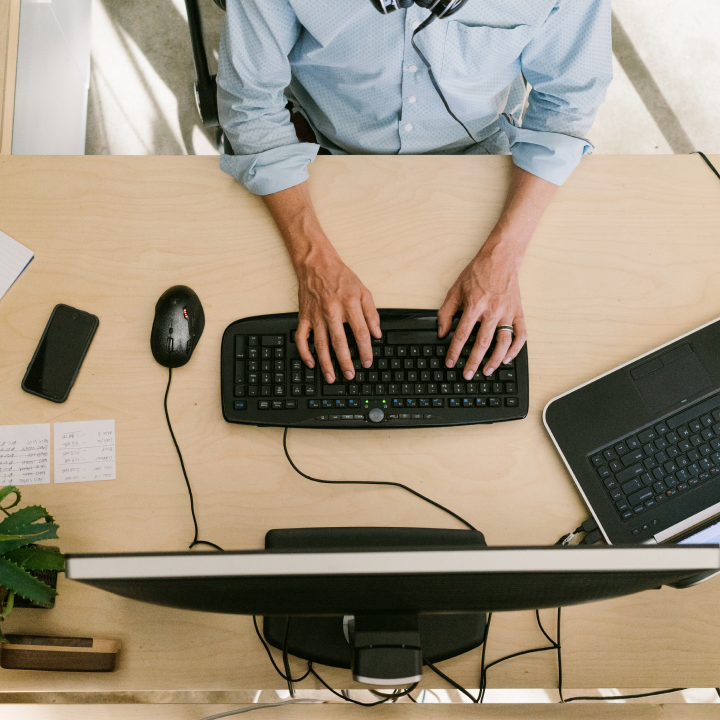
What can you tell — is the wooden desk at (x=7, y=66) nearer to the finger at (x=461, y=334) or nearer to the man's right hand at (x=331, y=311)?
the man's right hand at (x=331, y=311)

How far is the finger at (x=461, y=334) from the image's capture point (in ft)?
2.66

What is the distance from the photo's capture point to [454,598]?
20.0 inches

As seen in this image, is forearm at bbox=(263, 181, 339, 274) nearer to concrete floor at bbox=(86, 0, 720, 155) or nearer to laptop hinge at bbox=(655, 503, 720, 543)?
laptop hinge at bbox=(655, 503, 720, 543)

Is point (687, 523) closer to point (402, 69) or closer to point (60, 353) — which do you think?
point (402, 69)

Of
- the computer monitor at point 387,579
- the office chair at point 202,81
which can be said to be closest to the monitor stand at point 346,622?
the computer monitor at point 387,579

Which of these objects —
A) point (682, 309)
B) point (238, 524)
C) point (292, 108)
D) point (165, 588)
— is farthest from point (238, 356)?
point (682, 309)

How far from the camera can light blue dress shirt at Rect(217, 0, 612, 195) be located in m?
0.82

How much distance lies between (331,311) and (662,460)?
1.71 ft

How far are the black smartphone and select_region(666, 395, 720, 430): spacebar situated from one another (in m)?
0.87

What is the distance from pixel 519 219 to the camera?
0.86 metres

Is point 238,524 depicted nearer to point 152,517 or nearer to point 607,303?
point 152,517

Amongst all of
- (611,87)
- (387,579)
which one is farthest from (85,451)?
(611,87)

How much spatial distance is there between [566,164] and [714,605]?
678mm

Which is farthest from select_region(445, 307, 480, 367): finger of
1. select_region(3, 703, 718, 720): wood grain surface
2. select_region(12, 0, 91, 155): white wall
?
select_region(12, 0, 91, 155): white wall
